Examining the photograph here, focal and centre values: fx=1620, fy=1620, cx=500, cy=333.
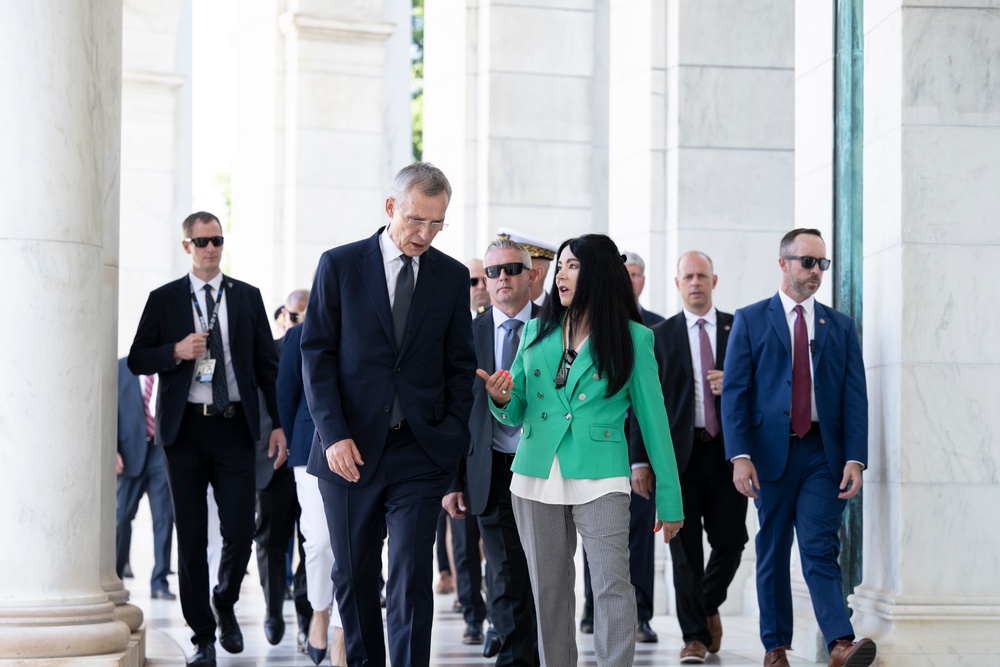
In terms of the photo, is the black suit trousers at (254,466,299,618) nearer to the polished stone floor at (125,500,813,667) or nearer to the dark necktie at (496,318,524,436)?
the polished stone floor at (125,500,813,667)

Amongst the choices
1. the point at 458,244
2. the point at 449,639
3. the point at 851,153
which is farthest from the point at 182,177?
the point at 851,153

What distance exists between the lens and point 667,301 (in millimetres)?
12461

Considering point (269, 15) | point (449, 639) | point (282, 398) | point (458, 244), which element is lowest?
point (449, 639)

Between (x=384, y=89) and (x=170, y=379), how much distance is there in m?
10.6

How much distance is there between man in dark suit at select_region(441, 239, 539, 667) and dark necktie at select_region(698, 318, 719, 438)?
1.73 meters

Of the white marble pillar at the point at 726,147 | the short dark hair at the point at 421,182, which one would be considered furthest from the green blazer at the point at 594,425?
the white marble pillar at the point at 726,147

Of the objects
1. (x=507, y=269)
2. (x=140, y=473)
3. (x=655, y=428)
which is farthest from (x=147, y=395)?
(x=655, y=428)

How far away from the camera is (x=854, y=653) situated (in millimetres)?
7934

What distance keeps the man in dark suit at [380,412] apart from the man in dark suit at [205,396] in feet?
7.54

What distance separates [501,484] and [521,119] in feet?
24.1

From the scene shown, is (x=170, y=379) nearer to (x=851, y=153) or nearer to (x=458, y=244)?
(x=851, y=153)

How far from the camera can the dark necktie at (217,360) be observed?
895 centimetres

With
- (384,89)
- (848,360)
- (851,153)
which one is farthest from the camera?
(384,89)

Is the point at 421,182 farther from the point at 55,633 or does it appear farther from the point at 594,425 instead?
the point at 55,633
